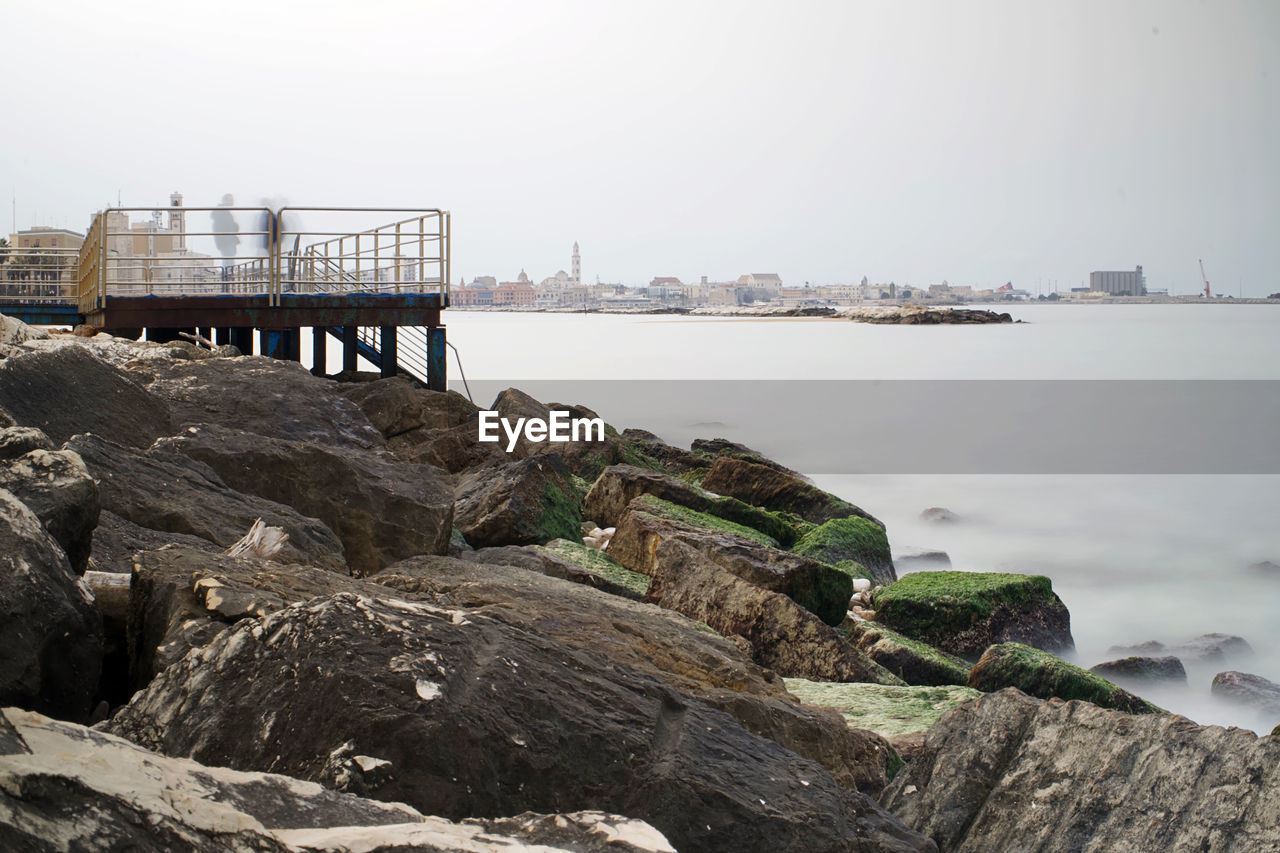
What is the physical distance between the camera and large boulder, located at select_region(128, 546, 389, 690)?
2.88 metres

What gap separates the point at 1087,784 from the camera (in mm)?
3385

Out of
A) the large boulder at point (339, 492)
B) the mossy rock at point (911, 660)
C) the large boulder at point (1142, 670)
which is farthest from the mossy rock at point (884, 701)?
the large boulder at point (1142, 670)

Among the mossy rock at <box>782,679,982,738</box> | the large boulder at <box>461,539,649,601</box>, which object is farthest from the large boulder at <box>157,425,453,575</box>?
the mossy rock at <box>782,679,982,738</box>

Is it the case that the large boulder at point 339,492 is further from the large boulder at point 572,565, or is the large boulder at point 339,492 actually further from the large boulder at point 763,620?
the large boulder at point 763,620

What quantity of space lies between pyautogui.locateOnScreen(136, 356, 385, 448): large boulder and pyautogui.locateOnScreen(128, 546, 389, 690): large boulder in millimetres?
4162

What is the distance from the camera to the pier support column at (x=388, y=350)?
1753 centimetres

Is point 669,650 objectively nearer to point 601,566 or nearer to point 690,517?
point 601,566

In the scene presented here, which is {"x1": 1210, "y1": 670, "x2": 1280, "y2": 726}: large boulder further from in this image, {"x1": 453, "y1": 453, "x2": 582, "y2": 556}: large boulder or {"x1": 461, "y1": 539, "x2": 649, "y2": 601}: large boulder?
{"x1": 453, "y1": 453, "x2": 582, "y2": 556}: large boulder

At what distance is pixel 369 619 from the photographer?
264cm

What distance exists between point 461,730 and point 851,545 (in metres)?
7.32

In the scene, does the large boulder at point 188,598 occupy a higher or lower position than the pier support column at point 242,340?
lower

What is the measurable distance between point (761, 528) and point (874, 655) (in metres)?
3.00

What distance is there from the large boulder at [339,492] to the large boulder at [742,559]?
1.45 meters

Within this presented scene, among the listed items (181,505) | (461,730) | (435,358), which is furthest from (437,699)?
(435,358)
